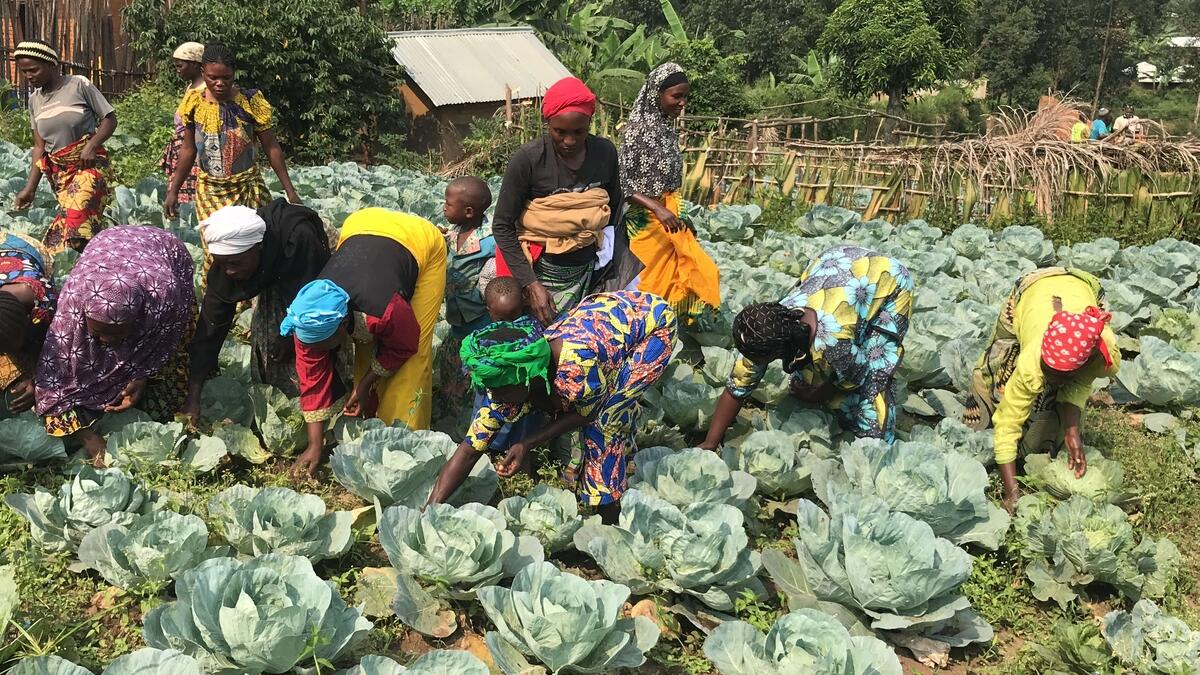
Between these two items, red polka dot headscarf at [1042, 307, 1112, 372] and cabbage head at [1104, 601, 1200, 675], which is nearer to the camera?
cabbage head at [1104, 601, 1200, 675]

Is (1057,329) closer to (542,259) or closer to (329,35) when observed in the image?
(542,259)

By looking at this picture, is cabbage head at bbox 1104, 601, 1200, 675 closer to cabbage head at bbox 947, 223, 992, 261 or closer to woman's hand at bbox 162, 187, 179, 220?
woman's hand at bbox 162, 187, 179, 220

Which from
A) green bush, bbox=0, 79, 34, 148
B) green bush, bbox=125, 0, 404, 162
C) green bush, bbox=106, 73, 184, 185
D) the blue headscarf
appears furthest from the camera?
green bush, bbox=125, 0, 404, 162

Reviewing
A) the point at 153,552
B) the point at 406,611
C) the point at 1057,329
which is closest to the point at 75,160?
the point at 153,552

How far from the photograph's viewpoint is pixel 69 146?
4.69 m

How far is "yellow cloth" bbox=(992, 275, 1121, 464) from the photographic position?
315cm

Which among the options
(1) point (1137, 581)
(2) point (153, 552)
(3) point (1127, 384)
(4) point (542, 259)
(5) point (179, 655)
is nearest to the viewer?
(5) point (179, 655)

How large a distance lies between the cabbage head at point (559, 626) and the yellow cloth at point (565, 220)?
1432 millimetres

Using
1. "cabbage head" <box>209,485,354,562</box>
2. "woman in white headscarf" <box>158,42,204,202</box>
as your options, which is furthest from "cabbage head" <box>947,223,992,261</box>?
"cabbage head" <box>209,485,354,562</box>

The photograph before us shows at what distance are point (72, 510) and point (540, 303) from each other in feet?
5.27

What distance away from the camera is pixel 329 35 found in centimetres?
1102

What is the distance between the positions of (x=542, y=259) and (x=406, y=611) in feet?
5.06

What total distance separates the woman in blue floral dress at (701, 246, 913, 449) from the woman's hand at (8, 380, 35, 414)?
2.36m

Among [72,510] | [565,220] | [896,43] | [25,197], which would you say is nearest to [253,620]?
[72,510]
